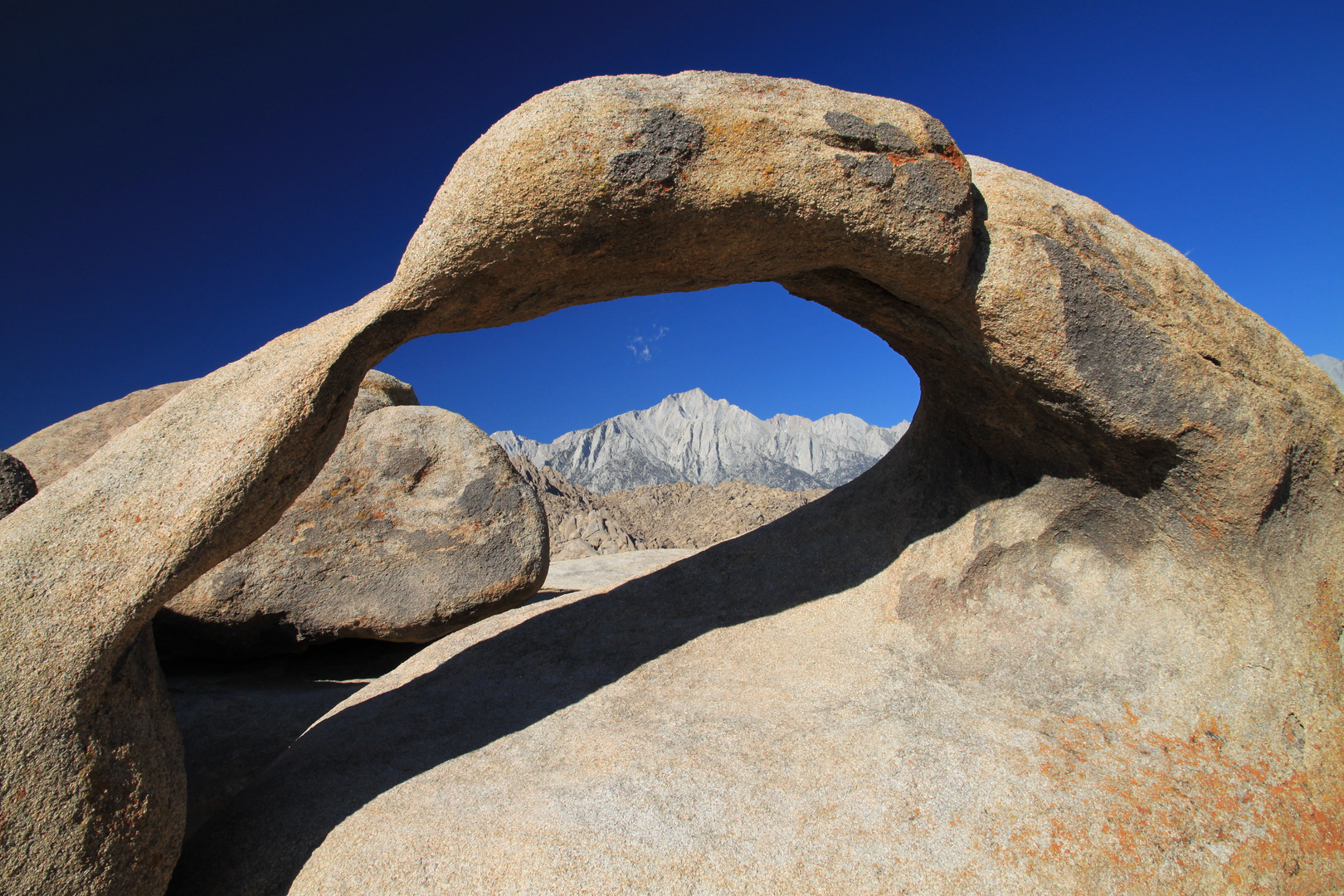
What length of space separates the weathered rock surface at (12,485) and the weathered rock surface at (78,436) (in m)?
1.59

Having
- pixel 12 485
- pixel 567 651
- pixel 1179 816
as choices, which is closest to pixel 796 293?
pixel 567 651

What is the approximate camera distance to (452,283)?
7.53ft

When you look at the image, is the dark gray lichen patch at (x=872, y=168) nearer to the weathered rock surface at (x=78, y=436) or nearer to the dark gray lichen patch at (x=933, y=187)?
the dark gray lichen patch at (x=933, y=187)

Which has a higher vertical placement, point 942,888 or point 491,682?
point 491,682

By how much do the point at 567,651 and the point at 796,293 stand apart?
2.11 metres

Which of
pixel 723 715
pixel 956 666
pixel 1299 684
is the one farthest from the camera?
pixel 956 666

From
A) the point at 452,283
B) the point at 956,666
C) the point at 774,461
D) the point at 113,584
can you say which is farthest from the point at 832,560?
the point at 774,461

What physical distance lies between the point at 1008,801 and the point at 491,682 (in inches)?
88.3

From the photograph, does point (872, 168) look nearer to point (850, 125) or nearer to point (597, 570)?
point (850, 125)

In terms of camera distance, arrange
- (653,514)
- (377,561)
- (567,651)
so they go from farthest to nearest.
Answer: (653,514), (377,561), (567,651)

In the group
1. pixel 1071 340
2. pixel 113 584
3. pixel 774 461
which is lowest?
pixel 113 584

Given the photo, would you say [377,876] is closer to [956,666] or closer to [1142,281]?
[956,666]

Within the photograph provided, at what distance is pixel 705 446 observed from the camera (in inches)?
2094

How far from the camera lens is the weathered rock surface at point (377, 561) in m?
4.21
